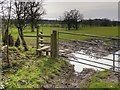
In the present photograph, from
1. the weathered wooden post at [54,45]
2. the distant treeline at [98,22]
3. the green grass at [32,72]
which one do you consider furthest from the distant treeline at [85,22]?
the green grass at [32,72]

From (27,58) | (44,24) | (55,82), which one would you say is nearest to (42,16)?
(44,24)

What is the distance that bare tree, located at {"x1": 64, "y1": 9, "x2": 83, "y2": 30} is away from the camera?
10.5m

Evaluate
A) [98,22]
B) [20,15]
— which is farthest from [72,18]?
[20,15]

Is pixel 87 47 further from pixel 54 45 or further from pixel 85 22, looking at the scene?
pixel 85 22

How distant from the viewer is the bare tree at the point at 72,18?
10.5 m

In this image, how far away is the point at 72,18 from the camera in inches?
424

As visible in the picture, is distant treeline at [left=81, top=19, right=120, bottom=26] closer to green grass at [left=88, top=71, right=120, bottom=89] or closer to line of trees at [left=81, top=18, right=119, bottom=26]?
line of trees at [left=81, top=18, right=119, bottom=26]

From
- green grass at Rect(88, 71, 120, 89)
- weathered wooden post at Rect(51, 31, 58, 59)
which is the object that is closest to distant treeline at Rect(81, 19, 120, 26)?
weathered wooden post at Rect(51, 31, 58, 59)

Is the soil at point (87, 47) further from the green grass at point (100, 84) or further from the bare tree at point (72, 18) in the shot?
the bare tree at point (72, 18)

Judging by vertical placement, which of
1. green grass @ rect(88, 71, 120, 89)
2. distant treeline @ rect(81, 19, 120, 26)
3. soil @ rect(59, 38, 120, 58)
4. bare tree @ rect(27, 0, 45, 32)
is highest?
bare tree @ rect(27, 0, 45, 32)

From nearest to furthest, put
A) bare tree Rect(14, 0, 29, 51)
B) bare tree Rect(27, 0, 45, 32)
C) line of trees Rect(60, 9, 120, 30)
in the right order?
bare tree Rect(14, 0, 29, 51)
bare tree Rect(27, 0, 45, 32)
line of trees Rect(60, 9, 120, 30)

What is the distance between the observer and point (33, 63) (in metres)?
5.45

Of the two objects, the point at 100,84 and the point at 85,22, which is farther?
the point at 85,22

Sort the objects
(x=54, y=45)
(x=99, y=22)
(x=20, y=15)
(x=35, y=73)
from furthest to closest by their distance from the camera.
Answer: (x=99, y=22), (x=20, y=15), (x=54, y=45), (x=35, y=73)
